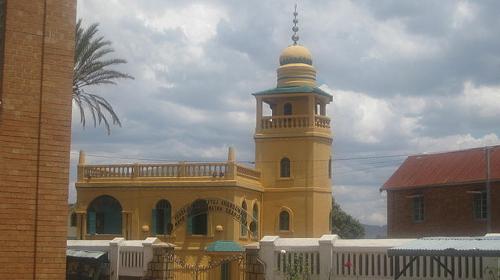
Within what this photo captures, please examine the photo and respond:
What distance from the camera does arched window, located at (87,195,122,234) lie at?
1606 inches

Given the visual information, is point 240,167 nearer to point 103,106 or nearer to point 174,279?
point 103,106

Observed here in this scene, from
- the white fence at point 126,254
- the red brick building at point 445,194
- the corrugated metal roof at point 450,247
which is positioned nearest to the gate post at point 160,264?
the white fence at point 126,254

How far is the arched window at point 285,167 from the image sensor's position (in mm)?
42375

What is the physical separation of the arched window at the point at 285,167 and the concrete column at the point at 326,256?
22114 mm

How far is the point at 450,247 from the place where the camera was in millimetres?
16703

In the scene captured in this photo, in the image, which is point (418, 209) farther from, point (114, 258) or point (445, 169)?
point (114, 258)

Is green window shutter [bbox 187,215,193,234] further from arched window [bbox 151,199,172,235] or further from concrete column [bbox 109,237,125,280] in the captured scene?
concrete column [bbox 109,237,125,280]

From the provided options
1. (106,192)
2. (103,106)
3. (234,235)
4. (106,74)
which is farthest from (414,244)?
(106,192)

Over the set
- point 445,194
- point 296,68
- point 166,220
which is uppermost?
point 296,68

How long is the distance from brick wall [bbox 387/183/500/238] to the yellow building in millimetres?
3692

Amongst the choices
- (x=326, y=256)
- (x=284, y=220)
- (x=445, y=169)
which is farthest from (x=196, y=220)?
(x=326, y=256)

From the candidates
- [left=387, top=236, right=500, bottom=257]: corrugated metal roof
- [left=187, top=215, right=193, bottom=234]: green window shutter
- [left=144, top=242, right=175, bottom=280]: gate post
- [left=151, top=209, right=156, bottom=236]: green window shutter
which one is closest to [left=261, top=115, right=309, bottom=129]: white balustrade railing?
[left=187, top=215, right=193, bottom=234]: green window shutter

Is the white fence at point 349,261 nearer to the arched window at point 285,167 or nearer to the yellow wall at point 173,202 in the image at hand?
the yellow wall at point 173,202

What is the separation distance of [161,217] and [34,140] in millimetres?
26838
